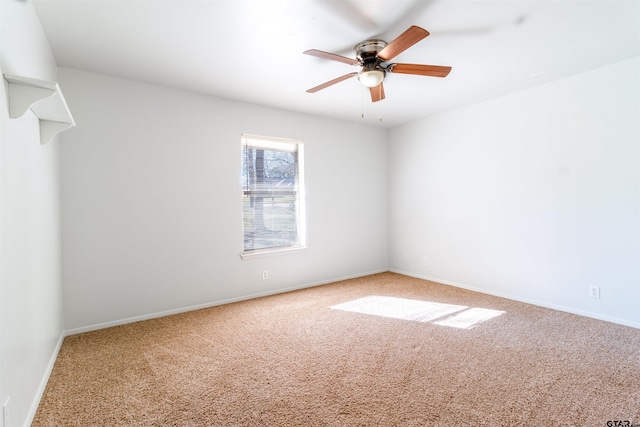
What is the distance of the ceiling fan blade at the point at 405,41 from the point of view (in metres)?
1.78

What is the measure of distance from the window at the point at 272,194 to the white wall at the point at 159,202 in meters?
0.13

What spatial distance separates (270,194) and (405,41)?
2570mm

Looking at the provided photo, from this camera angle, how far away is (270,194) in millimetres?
4043

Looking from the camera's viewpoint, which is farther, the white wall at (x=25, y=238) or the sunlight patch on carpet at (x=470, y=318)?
the sunlight patch on carpet at (x=470, y=318)

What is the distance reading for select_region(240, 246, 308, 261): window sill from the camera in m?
3.75

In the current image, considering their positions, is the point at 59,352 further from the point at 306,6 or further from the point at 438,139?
the point at 438,139

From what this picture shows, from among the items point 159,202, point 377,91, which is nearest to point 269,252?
point 159,202

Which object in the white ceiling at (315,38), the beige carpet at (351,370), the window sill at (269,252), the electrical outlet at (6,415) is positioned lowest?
the beige carpet at (351,370)

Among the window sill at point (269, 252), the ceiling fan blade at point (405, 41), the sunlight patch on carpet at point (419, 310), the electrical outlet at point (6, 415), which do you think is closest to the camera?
the electrical outlet at point (6, 415)

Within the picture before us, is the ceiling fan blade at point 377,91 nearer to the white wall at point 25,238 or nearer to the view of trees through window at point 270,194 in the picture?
the view of trees through window at point 270,194

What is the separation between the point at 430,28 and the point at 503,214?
251cm

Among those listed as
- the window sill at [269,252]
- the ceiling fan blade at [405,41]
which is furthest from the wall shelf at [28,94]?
the window sill at [269,252]

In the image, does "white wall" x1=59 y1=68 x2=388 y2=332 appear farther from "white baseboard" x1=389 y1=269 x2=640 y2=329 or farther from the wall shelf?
"white baseboard" x1=389 y1=269 x2=640 y2=329

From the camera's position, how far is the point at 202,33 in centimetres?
226
